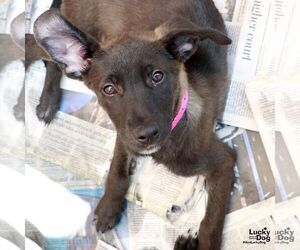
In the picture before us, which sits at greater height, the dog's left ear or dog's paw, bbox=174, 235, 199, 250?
the dog's left ear

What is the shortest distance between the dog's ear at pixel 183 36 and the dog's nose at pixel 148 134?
0.28 metres

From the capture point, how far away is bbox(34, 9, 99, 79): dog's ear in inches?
68.5

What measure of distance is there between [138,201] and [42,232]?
47cm

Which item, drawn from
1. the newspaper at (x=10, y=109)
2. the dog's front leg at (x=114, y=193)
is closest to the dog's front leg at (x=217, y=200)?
the dog's front leg at (x=114, y=193)

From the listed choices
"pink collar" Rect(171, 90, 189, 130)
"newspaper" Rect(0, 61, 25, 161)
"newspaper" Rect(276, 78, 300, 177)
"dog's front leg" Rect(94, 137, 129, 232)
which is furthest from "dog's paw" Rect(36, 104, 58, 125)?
"newspaper" Rect(276, 78, 300, 177)

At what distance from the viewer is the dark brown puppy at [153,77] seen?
1.80 m

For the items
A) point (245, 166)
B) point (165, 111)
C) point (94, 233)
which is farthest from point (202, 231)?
point (165, 111)

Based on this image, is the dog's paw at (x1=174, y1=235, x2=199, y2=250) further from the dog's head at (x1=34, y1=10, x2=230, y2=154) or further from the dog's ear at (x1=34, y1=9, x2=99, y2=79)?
the dog's ear at (x1=34, y1=9, x2=99, y2=79)

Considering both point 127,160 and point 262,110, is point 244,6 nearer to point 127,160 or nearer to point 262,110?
point 262,110

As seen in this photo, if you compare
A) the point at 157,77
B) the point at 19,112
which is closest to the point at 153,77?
the point at 157,77

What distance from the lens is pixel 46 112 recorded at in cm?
259

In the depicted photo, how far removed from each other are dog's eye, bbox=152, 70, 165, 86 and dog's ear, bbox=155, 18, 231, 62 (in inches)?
3.7

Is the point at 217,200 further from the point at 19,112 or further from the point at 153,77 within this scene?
the point at 19,112

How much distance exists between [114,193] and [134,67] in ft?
2.56
